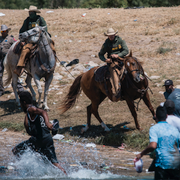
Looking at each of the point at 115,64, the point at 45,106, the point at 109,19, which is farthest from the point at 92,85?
the point at 109,19

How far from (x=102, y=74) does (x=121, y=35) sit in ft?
34.6

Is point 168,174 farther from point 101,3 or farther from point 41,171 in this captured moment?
point 101,3

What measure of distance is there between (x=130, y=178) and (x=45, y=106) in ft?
18.2

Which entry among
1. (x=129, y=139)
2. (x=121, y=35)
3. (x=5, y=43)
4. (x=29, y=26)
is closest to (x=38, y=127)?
(x=129, y=139)

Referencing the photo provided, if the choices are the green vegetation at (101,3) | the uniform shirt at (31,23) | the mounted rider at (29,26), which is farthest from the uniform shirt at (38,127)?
the green vegetation at (101,3)

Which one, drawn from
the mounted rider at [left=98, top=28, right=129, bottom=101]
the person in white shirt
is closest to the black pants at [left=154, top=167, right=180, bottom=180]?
the person in white shirt

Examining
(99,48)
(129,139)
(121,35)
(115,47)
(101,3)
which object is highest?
(101,3)

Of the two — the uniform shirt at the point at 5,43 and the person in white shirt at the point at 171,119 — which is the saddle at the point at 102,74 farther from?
the uniform shirt at the point at 5,43

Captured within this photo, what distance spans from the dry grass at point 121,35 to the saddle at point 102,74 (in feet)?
4.60

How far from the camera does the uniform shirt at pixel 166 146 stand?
3282 millimetres

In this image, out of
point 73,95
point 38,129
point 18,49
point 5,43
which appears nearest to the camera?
point 38,129

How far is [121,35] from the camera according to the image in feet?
56.4

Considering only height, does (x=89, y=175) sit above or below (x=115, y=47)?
below

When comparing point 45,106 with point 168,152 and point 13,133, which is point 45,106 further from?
point 168,152
